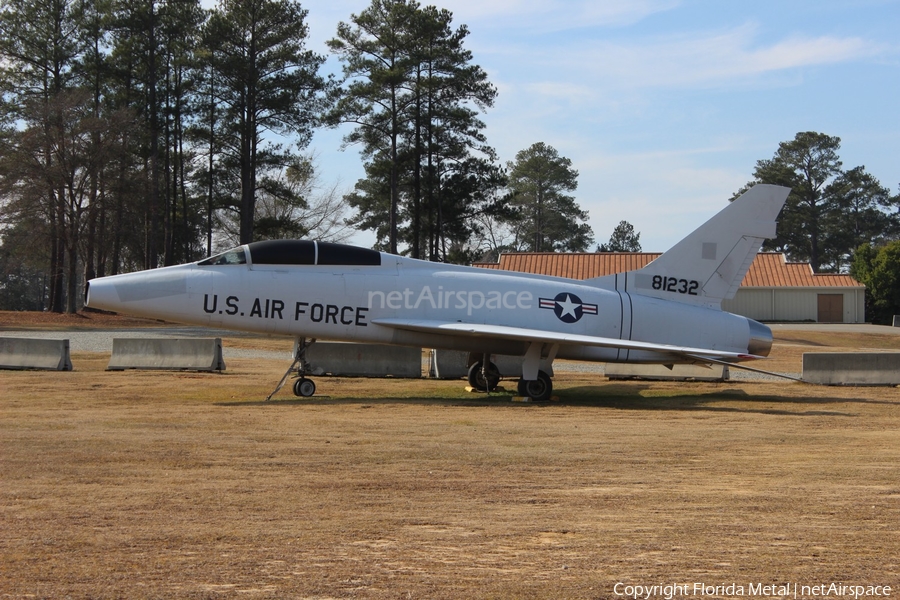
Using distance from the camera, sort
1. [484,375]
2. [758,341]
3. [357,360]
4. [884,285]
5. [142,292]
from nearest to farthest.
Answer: [142,292], [758,341], [484,375], [357,360], [884,285]

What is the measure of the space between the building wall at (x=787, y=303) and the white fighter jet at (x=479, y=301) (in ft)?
140

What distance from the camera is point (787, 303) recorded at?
60.0 m

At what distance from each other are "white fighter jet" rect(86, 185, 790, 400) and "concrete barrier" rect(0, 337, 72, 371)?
6515mm

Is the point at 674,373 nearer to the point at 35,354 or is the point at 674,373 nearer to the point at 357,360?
the point at 357,360

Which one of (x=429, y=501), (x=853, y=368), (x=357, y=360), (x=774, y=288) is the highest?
(x=774, y=288)

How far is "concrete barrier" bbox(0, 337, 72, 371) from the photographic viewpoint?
21234 mm

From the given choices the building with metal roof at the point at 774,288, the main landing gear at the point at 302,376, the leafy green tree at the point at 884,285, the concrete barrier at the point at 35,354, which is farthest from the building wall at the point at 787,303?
the main landing gear at the point at 302,376

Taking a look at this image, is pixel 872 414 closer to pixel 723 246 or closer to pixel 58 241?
pixel 723 246

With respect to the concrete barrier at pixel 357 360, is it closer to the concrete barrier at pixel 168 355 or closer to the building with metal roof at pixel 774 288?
the concrete barrier at pixel 168 355

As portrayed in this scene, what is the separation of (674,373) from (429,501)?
600 inches

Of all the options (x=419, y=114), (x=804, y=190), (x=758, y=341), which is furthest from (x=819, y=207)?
(x=758, y=341)

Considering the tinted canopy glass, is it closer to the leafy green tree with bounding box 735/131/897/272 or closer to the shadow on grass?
the shadow on grass

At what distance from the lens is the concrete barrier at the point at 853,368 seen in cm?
2009

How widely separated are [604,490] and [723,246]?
1169cm
